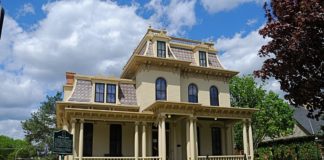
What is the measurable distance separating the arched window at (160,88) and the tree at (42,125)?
41825 millimetres

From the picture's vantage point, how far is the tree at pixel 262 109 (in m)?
39.4

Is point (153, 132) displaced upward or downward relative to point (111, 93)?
downward

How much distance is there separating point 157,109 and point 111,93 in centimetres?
467

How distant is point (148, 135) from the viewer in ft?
86.5

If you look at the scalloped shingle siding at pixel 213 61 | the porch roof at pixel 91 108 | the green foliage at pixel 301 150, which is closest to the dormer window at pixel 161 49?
the porch roof at pixel 91 108

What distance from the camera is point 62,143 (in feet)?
44.9

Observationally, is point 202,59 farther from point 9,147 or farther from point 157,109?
point 9,147

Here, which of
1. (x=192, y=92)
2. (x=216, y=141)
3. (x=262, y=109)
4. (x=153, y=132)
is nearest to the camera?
(x=153, y=132)

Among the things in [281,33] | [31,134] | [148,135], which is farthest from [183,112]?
[31,134]

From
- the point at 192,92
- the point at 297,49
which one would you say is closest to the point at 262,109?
the point at 192,92

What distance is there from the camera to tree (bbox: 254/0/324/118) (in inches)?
347

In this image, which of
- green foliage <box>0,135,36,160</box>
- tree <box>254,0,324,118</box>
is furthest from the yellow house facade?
green foliage <box>0,135,36,160</box>

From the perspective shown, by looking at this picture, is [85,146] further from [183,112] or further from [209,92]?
[209,92]

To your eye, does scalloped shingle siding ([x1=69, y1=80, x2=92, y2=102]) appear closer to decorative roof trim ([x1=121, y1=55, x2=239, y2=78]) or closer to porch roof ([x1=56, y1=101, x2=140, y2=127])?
porch roof ([x1=56, y1=101, x2=140, y2=127])
